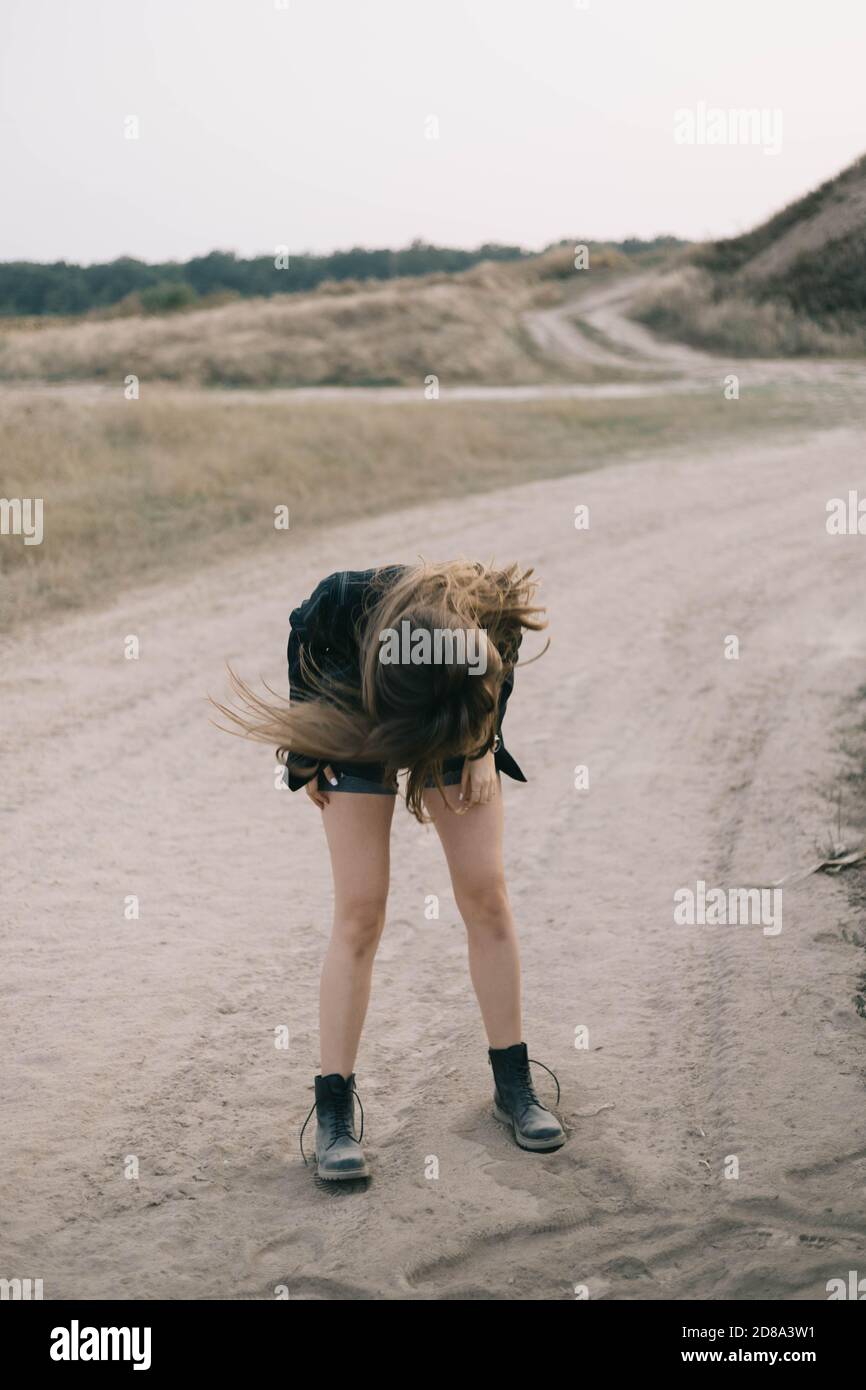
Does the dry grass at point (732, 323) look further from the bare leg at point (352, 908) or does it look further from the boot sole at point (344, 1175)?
the boot sole at point (344, 1175)

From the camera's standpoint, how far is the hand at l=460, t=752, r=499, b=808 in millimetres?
3461

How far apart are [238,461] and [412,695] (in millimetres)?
10658

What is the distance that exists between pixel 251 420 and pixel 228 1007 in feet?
39.4

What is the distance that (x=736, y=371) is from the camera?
24.0 m

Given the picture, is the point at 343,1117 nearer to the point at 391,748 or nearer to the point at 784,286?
the point at 391,748

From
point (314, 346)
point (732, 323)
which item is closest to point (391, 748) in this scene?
point (314, 346)

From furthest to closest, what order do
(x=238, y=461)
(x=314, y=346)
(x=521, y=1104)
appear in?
1. (x=314, y=346)
2. (x=238, y=461)
3. (x=521, y=1104)

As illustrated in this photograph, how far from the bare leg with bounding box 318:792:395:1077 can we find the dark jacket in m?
0.17

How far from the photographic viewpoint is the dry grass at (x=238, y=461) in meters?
10.8

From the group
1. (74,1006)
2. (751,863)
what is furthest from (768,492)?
(74,1006)

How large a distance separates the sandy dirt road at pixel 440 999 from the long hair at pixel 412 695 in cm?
115

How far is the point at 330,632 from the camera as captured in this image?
3551 mm

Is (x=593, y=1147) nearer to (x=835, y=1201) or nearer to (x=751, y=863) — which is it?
(x=835, y=1201)

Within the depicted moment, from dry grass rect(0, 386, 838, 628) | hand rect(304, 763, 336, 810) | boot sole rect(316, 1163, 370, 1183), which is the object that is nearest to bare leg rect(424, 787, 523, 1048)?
hand rect(304, 763, 336, 810)
